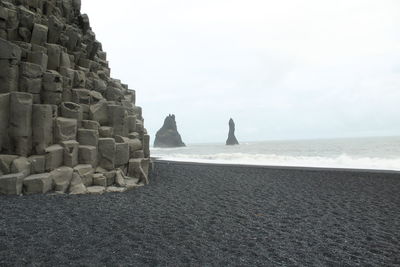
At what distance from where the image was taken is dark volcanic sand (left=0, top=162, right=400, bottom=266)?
14.0 feet

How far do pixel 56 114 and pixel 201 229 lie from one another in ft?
22.6

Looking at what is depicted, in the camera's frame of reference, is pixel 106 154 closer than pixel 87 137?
No

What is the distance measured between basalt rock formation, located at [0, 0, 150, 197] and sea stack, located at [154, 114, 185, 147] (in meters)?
86.8

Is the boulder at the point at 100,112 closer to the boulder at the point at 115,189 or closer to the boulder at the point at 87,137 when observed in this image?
the boulder at the point at 87,137

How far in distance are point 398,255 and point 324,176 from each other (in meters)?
10.7

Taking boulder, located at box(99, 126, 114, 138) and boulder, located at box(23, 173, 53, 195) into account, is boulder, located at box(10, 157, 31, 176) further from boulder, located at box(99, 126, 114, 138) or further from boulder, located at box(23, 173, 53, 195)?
boulder, located at box(99, 126, 114, 138)

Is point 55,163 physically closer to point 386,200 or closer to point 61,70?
point 61,70

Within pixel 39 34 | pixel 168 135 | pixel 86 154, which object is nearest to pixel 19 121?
pixel 86 154

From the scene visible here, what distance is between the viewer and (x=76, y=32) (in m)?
11.9

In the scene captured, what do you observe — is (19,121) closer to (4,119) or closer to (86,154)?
(4,119)

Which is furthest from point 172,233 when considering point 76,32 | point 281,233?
point 76,32

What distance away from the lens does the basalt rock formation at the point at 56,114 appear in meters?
8.59

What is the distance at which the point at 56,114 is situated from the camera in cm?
950

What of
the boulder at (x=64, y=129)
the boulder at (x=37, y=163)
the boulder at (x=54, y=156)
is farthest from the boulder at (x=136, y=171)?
the boulder at (x=37, y=163)
